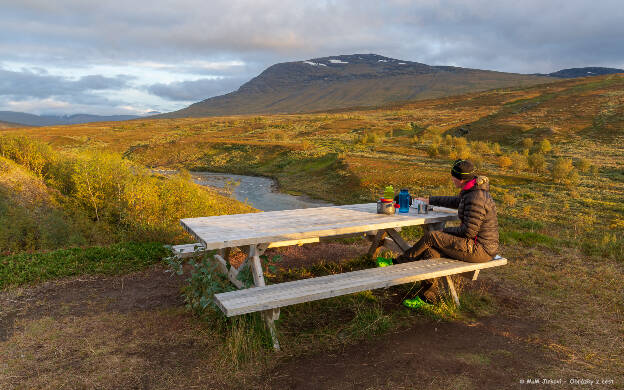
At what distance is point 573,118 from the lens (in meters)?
48.7

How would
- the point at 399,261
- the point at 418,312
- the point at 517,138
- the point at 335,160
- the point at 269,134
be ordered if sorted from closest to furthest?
the point at 418,312 < the point at 399,261 < the point at 335,160 < the point at 517,138 < the point at 269,134

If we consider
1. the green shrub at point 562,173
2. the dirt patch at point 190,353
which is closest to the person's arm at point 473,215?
the dirt patch at point 190,353

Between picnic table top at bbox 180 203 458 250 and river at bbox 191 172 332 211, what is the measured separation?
10.4 m

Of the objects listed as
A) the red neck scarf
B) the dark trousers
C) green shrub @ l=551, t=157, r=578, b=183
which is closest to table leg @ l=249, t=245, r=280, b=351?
the dark trousers

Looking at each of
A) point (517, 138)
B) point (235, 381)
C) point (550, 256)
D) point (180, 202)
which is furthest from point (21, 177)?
point (517, 138)

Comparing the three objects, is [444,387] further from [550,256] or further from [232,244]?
[550,256]

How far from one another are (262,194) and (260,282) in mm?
20620

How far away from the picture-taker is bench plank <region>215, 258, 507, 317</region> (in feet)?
13.9

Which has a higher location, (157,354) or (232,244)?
(232,244)

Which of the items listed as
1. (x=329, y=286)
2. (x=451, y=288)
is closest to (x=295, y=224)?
(x=329, y=286)

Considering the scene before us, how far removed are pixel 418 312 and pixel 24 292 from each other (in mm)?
5846

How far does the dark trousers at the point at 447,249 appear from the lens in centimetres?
558

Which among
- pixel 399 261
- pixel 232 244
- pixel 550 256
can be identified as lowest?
pixel 550 256

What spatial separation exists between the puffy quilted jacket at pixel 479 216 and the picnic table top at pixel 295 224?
546 millimetres
